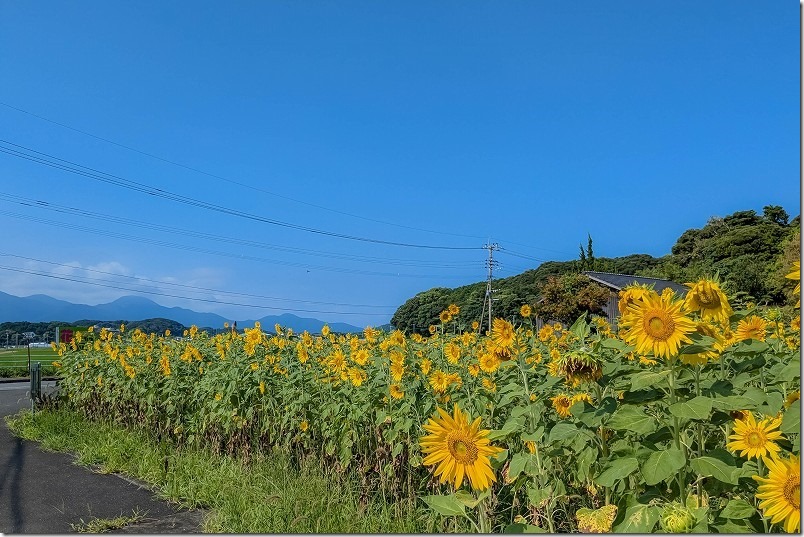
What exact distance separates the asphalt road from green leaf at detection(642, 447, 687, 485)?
108 inches

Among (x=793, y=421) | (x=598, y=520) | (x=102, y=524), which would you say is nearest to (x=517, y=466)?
(x=598, y=520)

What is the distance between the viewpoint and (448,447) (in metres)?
1.47

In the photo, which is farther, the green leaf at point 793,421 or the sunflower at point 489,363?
the sunflower at point 489,363

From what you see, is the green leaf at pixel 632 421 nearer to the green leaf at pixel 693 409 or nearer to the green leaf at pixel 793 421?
the green leaf at pixel 693 409

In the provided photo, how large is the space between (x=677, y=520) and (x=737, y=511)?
476mm

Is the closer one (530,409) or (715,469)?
(715,469)

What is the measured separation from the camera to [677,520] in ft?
4.05

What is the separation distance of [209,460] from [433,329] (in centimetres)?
190

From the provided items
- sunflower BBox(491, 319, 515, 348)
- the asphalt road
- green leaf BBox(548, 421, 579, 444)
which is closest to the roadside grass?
the asphalt road

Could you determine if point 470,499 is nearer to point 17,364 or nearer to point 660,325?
point 660,325

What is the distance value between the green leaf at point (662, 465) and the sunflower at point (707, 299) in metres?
0.36

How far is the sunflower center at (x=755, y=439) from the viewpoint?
5.56 ft

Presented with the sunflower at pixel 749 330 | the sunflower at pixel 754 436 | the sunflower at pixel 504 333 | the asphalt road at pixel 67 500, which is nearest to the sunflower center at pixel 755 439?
the sunflower at pixel 754 436

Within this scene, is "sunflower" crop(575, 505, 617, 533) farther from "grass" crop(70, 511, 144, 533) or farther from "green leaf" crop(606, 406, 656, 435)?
"grass" crop(70, 511, 144, 533)
